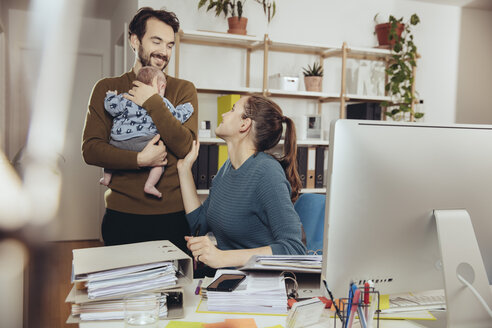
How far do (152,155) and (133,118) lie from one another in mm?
202

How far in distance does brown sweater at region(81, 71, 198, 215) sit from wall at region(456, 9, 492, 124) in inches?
142

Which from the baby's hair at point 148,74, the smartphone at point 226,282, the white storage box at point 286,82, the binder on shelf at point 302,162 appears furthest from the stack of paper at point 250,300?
the white storage box at point 286,82

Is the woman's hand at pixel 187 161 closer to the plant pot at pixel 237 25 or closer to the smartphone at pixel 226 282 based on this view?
the smartphone at pixel 226 282

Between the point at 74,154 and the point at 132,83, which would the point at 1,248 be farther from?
the point at 74,154

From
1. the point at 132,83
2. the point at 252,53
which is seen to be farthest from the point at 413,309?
the point at 252,53

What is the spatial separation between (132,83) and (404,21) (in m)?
3.23

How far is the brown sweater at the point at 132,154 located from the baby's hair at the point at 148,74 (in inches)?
3.4

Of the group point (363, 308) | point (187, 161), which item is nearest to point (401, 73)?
point (187, 161)

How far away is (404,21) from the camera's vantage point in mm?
4273

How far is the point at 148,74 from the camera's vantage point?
5.99 feet

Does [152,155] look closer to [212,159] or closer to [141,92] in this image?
[141,92]

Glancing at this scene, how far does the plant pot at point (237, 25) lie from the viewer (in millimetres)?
3541

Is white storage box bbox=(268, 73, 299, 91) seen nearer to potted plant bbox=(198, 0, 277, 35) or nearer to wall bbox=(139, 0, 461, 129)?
wall bbox=(139, 0, 461, 129)

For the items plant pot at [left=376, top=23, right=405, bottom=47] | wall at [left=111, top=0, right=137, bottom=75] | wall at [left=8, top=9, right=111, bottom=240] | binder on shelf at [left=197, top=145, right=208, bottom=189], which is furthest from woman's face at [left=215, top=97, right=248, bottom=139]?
wall at [left=8, top=9, right=111, bottom=240]
